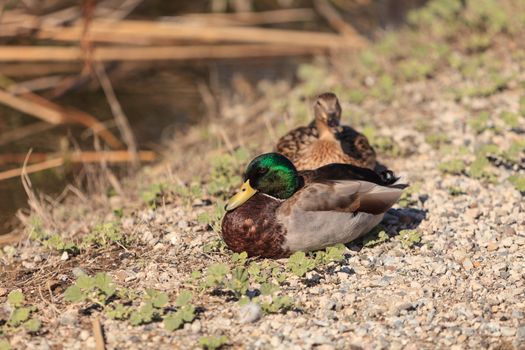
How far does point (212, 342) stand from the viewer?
14.5ft

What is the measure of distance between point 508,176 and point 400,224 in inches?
42.9

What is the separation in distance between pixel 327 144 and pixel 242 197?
1351 millimetres

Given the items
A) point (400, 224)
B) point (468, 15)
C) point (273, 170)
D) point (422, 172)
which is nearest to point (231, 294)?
point (273, 170)

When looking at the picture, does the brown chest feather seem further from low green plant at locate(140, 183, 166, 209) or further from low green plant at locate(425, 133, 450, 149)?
low green plant at locate(425, 133, 450, 149)

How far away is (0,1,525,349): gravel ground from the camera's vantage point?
4602mm

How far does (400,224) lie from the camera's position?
233 inches

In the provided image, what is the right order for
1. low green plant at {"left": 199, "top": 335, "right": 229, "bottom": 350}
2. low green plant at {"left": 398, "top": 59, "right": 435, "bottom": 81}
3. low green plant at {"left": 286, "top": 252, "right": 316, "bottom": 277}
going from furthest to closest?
low green plant at {"left": 398, "top": 59, "right": 435, "bottom": 81} < low green plant at {"left": 286, "top": 252, "right": 316, "bottom": 277} < low green plant at {"left": 199, "top": 335, "right": 229, "bottom": 350}

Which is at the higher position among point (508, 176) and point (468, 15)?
point (468, 15)

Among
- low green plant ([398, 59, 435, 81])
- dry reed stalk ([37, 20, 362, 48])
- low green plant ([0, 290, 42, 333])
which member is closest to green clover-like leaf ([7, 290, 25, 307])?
low green plant ([0, 290, 42, 333])

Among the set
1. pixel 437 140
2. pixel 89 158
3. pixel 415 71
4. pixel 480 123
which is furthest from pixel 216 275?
pixel 415 71

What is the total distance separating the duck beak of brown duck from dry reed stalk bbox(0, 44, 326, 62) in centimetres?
508

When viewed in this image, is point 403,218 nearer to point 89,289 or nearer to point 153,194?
point 153,194

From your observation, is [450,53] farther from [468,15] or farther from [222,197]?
[222,197]

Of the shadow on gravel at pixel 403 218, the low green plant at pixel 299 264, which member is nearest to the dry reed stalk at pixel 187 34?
the shadow on gravel at pixel 403 218
